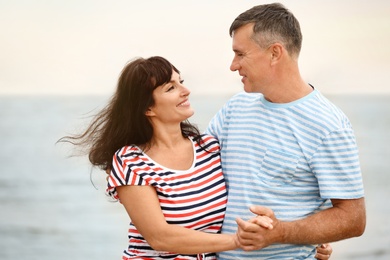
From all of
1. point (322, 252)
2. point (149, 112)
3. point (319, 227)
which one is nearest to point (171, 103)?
point (149, 112)

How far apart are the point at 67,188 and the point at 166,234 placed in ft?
31.3

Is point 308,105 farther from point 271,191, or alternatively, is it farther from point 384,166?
point 384,166

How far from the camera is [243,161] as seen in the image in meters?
2.91

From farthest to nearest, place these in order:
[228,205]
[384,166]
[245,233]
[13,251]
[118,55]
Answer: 1. [118,55]
2. [384,166]
3. [13,251]
4. [228,205]
5. [245,233]

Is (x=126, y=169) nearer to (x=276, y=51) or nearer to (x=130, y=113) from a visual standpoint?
(x=130, y=113)

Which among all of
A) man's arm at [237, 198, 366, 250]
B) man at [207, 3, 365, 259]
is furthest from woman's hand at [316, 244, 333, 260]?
man's arm at [237, 198, 366, 250]

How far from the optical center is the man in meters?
2.76

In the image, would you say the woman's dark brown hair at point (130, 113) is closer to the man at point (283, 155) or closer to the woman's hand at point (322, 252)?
the man at point (283, 155)

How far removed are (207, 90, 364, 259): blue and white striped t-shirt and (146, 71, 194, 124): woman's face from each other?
0.22 m

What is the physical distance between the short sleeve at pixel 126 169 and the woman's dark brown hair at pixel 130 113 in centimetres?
8

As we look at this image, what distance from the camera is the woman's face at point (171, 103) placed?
293cm

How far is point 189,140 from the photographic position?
10.0ft

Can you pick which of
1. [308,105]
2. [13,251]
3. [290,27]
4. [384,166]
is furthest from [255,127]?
[384,166]

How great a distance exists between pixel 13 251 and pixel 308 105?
7176mm
